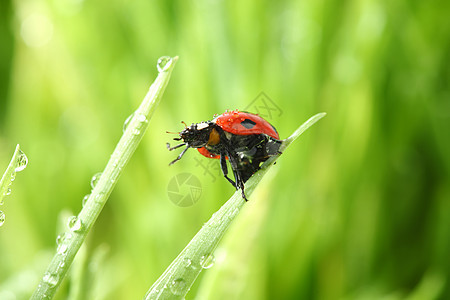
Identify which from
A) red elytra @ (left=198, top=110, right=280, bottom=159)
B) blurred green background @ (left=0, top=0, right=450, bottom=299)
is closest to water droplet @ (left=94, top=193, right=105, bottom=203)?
red elytra @ (left=198, top=110, right=280, bottom=159)

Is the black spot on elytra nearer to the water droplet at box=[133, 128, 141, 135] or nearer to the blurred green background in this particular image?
the water droplet at box=[133, 128, 141, 135]

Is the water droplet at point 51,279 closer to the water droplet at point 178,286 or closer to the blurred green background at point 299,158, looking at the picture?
the water droplet at point 178,286

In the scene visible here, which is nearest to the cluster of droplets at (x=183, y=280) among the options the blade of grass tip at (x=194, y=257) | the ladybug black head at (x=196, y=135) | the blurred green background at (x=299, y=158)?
the blade of grass tip at (x=194, y=257)

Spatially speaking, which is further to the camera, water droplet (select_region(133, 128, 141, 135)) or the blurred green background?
the blurred green background

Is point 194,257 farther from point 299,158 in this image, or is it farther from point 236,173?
point 299,158

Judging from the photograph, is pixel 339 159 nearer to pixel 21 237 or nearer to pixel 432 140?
pixel 432 140

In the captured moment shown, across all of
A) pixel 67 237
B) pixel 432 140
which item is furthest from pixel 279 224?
pixel 67 237

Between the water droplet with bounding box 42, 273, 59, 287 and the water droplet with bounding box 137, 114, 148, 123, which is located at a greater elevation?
the water droplet with bounding box 137, 114, 148, 123
